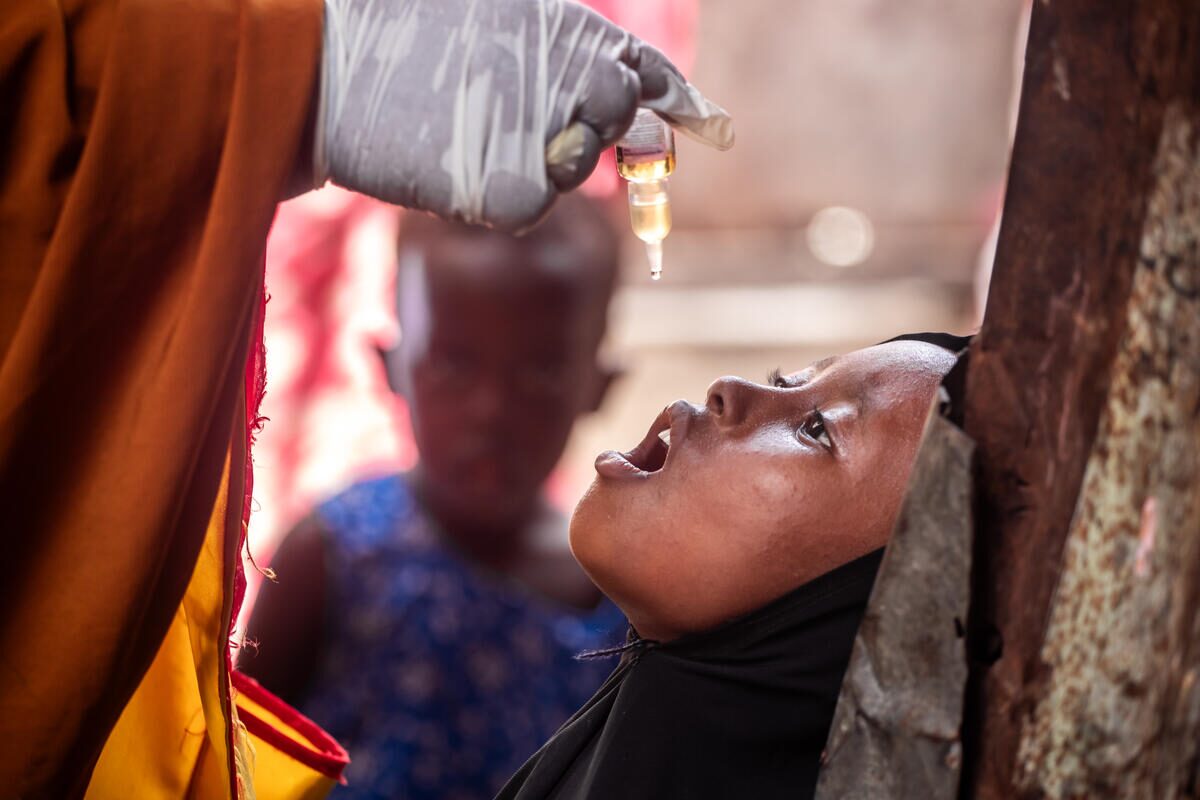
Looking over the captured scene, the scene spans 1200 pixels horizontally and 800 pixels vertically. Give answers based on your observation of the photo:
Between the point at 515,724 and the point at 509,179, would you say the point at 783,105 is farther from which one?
the point at 509,179

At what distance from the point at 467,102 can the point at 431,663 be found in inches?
84.3

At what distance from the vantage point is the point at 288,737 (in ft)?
5.97

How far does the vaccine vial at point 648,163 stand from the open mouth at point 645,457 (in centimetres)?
25

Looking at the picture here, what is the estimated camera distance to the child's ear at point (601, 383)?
142 inches

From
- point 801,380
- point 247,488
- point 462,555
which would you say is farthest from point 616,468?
point 462,555

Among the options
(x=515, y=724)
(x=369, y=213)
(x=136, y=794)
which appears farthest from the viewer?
(x=369, y=213)

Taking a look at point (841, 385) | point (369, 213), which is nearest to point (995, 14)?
point (369, 213)

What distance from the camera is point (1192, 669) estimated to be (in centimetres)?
113

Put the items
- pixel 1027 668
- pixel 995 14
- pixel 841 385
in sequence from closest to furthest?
pixel 1027 668 → pixel 841 385 → pixel 995 14

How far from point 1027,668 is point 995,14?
7094mm

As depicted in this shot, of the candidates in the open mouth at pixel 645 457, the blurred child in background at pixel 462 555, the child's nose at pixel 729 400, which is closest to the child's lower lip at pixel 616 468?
the open mouth at pixel 645 457

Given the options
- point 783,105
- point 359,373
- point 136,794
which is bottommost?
point 136,794

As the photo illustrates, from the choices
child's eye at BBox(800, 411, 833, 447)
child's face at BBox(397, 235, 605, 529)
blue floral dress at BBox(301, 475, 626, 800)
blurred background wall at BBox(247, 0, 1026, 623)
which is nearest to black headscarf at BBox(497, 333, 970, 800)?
child's eye at BBox(800, 411, 833, 447)

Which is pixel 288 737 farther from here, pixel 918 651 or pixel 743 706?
pixel 918 651
